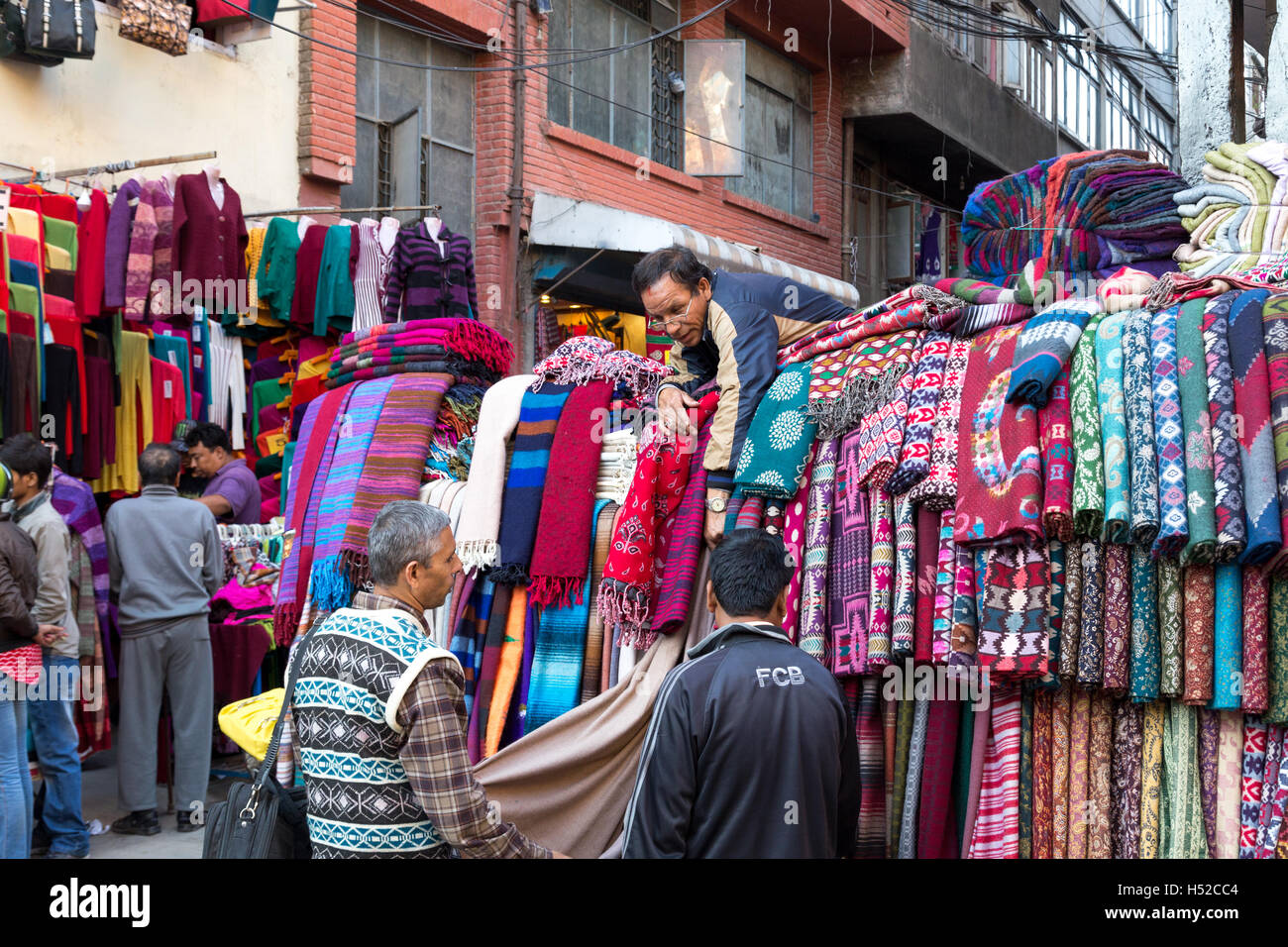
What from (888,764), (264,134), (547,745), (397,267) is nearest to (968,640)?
(888,764)

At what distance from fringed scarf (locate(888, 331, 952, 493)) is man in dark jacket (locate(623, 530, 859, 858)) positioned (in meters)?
0.89

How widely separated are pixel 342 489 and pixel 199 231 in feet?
12.2

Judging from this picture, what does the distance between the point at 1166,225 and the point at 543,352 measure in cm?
862

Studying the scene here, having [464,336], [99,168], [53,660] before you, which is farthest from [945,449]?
[99,168]

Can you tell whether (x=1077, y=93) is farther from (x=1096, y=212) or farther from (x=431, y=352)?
(x=431, y=352)

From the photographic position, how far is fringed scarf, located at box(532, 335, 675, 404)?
15.7 ft

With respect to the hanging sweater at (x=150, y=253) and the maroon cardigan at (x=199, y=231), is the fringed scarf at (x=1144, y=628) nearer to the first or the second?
the hanging sweater at (x=150, y=253)

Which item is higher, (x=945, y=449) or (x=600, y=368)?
(x=600, y=368)

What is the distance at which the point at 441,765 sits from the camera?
2873 millimetres

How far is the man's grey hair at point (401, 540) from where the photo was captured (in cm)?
310

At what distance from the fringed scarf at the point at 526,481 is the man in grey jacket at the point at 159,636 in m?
2.69

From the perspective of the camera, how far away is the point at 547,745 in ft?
13.3

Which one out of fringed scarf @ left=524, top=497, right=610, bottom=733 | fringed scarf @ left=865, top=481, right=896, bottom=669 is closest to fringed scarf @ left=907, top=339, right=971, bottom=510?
fringed scarf @ left=865, top=481, right=896, bottom=669
